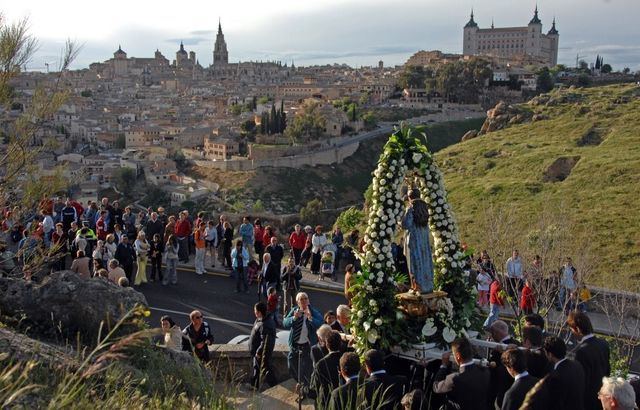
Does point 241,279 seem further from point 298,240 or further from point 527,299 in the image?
point 527,299

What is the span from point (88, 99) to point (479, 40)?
93534mm

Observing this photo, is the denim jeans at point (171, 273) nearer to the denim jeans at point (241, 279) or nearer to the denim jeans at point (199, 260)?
the denim jeans at point (199, 260)

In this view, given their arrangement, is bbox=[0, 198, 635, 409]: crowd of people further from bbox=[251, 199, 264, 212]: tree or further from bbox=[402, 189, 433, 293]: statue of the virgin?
bbox=[251, 199, 264, 212]: tree

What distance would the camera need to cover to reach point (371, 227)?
316 inches

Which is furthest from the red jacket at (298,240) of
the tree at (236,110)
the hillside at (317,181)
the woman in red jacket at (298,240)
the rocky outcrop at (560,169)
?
the tree at (236,110)

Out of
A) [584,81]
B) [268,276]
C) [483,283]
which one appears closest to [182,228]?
[268,276]

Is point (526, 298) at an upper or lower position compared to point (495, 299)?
upper

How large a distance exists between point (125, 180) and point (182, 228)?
7082 cm

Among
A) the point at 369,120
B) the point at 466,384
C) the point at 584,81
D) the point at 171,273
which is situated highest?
the point at 584,81

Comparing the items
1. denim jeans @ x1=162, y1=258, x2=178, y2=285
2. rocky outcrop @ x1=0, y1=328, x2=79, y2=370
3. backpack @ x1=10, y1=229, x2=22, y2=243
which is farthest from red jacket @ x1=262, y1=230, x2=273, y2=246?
rocky outcrop @ x1=0, y1=328, x2=79, y2=370

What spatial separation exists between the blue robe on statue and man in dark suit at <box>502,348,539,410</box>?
7.29 ft

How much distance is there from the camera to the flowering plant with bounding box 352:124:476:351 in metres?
7.77

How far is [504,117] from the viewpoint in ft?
187

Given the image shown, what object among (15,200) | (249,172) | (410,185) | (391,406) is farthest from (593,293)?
(249,172)
